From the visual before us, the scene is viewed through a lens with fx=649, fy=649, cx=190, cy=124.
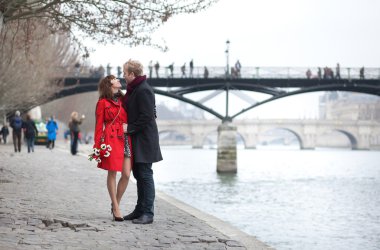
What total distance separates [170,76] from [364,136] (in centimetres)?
7128

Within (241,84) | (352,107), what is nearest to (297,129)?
(352,107)

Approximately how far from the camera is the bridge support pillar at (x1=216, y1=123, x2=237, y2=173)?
34.4 m

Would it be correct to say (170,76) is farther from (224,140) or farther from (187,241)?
(187,241)

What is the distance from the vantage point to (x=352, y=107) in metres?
134

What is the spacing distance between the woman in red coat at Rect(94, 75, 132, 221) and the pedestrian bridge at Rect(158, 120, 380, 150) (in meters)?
94.0

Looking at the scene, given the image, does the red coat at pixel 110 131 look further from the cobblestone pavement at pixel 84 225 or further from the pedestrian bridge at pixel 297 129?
the pedestrian bridge at pixel 297 129

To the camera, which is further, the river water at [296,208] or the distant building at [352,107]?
the distant building at [352,107]

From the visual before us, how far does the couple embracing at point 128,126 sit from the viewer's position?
20.5 ft

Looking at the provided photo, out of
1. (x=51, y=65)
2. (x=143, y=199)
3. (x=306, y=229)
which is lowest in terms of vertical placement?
(x=306, y=229)

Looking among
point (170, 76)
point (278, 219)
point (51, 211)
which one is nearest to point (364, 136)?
point (170, 76)

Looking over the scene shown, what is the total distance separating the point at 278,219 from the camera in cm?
1402

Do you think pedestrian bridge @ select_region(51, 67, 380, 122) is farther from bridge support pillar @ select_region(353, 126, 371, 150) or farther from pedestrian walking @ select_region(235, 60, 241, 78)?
bridge support pillar @ select_region(353, 126, 371, 150)

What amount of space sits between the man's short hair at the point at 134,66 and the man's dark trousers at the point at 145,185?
914mm

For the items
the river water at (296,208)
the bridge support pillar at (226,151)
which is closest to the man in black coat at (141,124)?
the river water at (296,208)
